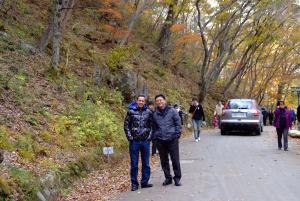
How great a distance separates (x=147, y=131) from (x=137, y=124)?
10.4 inches

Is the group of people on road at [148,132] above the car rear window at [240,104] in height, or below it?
below

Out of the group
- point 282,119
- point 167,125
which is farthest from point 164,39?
point 167,125

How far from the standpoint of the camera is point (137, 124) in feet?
30.7

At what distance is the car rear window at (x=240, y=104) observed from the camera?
21703 millimetres

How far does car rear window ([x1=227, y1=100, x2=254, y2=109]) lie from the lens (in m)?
21.7

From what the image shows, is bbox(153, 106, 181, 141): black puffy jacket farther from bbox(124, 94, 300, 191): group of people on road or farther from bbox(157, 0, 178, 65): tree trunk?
bbox(157, 0, 178, 65): tree trunk

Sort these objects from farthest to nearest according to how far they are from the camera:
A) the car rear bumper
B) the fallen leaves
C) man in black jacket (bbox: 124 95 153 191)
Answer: the car rear bumper, man in black jacket (bbox: 124 95 153 191), the fallen leaves

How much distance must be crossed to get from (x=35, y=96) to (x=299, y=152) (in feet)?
30.0

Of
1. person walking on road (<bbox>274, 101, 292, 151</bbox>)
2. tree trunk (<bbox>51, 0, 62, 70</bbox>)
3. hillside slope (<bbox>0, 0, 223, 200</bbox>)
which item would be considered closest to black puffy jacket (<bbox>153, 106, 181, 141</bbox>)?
hillside slope (<bbox>0, 0, 223, 200</bbox>)

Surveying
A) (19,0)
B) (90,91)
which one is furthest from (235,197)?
(19,0)

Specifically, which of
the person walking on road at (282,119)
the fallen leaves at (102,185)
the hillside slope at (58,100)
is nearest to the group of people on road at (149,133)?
the fallen leaves at (102,185)

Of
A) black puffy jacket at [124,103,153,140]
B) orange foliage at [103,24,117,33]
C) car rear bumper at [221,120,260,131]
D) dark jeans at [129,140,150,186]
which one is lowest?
dark jeans at [129,140,150,186]

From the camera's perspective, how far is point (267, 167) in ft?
38.5

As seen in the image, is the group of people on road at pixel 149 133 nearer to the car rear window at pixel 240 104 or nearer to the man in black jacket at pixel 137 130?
the man in black jacket at pixel 137 130
